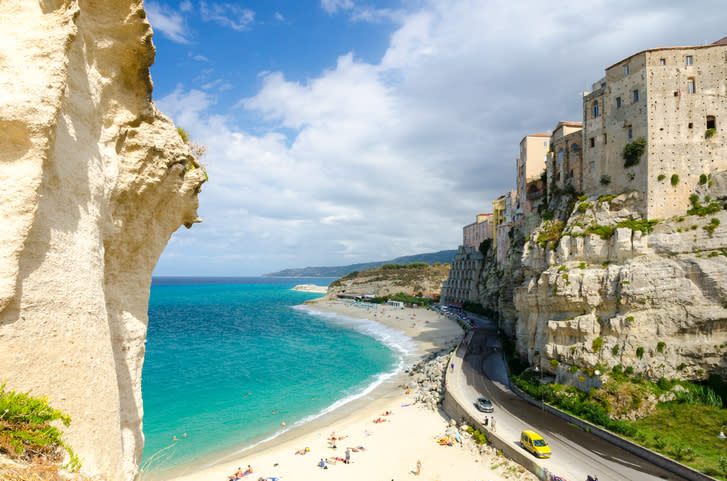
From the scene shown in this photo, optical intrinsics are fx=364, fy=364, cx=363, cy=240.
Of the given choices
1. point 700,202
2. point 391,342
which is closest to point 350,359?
point 391,342

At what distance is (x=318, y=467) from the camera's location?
2017cm

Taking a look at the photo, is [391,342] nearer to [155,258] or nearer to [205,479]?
[205,479]

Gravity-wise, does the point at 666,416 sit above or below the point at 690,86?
below

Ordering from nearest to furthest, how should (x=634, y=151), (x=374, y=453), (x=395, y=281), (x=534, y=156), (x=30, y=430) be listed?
(x=30, y=430)
(x=374, y=453)
(x=634, y=151)
(x=534, y=156)
(x=395, y=281)

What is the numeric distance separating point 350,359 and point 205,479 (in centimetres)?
2881

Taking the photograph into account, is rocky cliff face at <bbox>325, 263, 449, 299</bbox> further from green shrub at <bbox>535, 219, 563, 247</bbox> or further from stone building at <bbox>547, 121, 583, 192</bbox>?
green shrub at <bbox>535, 219, 563, 247</bbox>

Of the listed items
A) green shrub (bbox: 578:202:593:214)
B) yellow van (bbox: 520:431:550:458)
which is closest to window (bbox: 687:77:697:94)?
green shrub (bbox: 578:202:593:214)

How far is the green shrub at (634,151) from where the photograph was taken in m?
25.7

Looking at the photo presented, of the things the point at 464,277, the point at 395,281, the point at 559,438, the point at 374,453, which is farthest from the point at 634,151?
the point at 395,281

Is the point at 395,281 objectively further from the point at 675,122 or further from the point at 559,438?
the point at 559,438

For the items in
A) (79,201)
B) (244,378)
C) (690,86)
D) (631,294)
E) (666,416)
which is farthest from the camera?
(244,378)

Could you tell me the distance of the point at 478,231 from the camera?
82062 millimetres

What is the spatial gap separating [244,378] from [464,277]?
5371 cm

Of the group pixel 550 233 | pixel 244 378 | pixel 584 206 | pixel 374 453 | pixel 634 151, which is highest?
pixel 634 151
